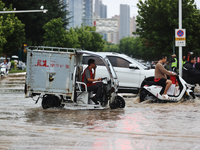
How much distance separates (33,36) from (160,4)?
93.2 feet

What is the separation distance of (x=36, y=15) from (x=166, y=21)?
25771mm

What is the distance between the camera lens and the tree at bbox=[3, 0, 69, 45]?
53375 mm

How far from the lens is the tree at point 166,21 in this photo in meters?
35.0

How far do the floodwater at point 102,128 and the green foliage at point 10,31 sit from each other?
111ft

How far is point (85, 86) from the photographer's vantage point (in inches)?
427

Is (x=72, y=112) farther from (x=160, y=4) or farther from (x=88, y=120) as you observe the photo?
(x=160, y=4)

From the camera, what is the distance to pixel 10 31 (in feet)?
149

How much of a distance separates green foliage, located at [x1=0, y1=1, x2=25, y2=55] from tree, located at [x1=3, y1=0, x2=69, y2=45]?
181 inches

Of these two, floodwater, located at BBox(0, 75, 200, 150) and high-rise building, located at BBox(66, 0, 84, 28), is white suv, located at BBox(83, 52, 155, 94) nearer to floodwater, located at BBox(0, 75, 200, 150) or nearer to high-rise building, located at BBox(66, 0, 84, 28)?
floodwater, located at BBox(0, 75, 200, 150)

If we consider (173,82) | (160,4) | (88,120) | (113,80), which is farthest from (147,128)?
(160,4)

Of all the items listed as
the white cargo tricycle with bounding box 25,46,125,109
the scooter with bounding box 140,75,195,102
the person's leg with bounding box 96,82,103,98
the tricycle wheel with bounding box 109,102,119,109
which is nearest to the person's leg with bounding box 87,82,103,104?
the person's leg with bounding box 96,82,103,98

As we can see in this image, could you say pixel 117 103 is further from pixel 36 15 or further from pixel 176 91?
pixel 36 15

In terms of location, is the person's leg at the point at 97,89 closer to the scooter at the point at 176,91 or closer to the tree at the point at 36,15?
the scooter at the point at 176,91

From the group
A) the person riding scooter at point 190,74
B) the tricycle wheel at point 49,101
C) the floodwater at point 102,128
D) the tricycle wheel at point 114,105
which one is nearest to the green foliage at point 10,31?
the person riding scooter at point 190,74
